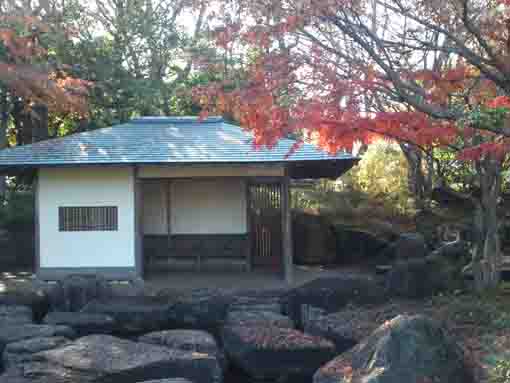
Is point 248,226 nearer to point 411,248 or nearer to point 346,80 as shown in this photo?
point 411,248

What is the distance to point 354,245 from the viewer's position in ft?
54.9

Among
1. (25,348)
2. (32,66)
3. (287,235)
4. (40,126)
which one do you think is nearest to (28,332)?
(25,348)

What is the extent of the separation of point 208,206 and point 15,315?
6.61m

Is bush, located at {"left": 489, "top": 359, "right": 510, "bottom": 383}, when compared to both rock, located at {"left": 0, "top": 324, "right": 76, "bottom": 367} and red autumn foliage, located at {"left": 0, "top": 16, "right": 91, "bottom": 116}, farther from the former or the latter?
red autumn foliage, located at {"left": 0, "top": 16, "right": 91, "bottom": 116}

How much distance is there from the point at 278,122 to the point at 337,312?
3181mm

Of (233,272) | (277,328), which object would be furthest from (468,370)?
(233,272)

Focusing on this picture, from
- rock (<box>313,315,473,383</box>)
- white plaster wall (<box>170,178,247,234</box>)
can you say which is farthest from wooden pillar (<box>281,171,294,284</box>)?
rock (<box>313,315,473,383</box>)

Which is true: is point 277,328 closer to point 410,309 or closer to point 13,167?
point 410,309

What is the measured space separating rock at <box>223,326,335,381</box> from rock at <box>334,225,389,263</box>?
9.14 m

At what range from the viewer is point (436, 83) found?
331 inches

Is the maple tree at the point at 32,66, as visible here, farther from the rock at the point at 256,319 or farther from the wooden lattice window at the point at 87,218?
the rock at the point at 256,319

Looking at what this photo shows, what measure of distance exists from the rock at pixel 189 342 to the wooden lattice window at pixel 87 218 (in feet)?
18.3

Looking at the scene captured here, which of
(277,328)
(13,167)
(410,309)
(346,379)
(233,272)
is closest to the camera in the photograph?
(346,379)

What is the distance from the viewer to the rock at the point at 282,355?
724cm
